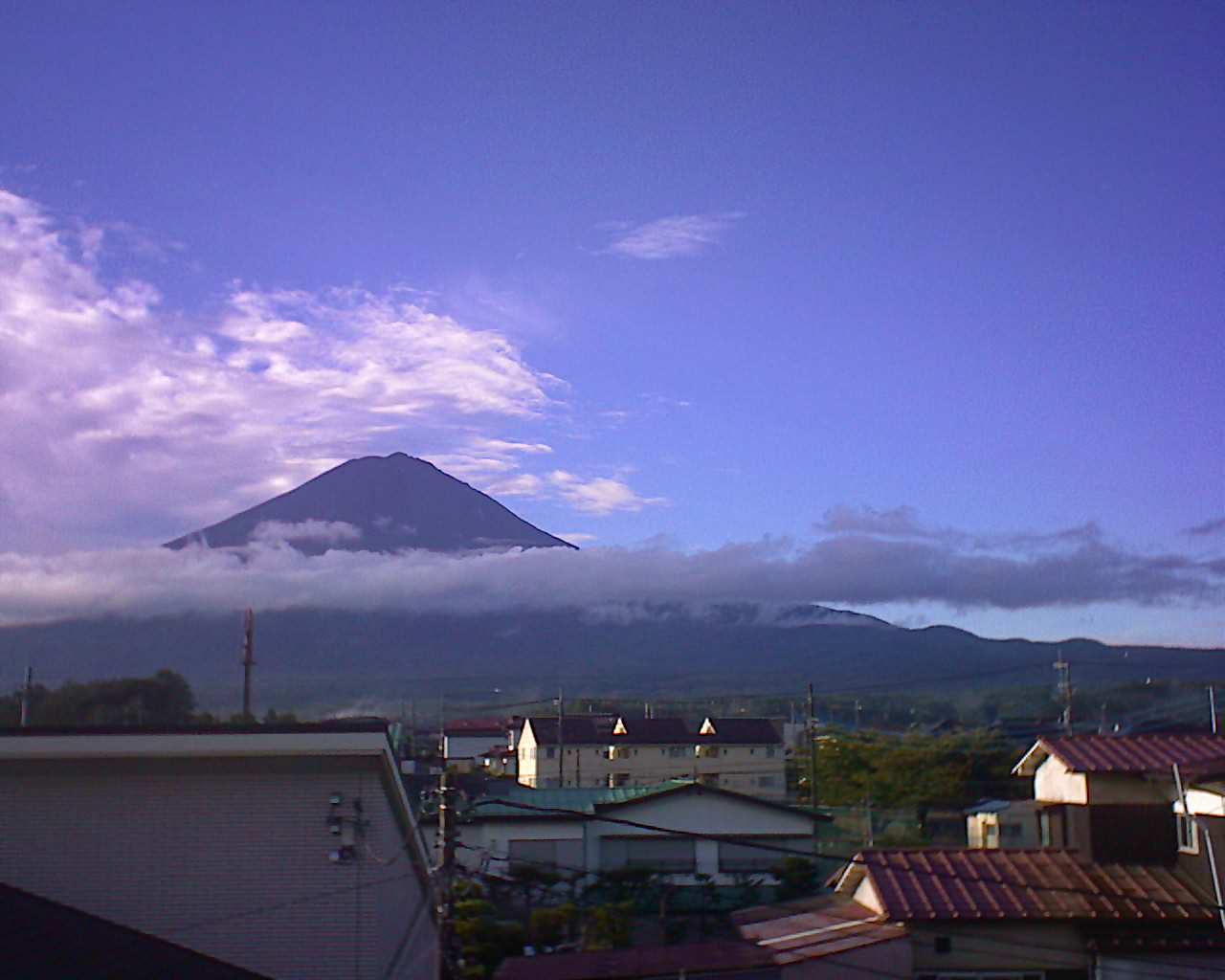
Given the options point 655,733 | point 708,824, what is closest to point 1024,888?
point 708,824

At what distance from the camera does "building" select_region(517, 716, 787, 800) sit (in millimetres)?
46875

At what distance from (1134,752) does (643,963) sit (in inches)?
263

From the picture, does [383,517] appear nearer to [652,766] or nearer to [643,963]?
[652,766]

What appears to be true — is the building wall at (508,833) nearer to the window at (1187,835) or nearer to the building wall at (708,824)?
the building wall at (708,824)

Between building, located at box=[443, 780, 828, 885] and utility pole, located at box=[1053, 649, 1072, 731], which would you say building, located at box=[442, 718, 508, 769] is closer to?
building, located at box=[443, 780, 828, 885]

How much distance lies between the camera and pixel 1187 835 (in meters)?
14.5

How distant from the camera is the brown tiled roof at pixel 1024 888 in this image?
13.6 metres

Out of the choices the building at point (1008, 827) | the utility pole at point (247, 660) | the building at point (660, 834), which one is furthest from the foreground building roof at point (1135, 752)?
the utility pole at point (247, 660)

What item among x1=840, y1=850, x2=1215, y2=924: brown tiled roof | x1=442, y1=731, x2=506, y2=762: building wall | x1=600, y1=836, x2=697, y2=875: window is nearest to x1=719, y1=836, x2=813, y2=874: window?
x1=600, y1=836, x2=697, y2=875: window

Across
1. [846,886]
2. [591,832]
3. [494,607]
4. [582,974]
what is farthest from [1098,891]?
[494,607]

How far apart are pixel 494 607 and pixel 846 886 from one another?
100 meters

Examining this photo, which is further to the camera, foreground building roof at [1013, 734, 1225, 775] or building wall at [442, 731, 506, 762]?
building wall at [442, 731, 506, 762]

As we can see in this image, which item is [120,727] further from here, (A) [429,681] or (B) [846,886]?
(A) [429,681]

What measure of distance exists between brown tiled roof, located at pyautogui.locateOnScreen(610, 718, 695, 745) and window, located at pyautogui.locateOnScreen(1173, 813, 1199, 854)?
34.3 metres
